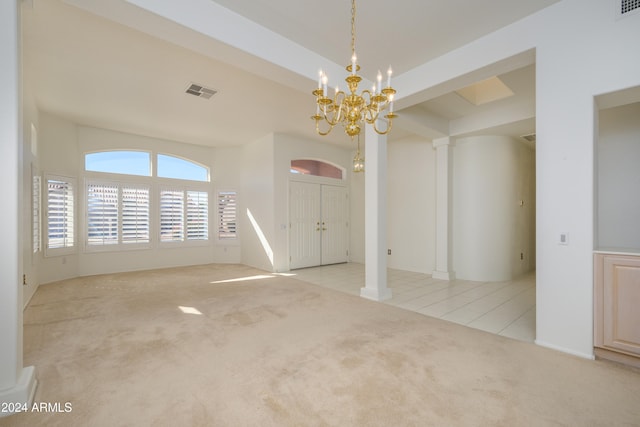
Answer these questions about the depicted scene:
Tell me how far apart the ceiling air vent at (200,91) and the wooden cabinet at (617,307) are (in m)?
4.90

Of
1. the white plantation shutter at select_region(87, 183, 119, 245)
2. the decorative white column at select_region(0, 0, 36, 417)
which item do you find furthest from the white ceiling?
the white plantation shutter at select_region(87, 183, 119, 245)

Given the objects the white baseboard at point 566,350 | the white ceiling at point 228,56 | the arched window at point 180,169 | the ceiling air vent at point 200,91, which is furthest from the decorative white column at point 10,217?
the arched window at point 180,169

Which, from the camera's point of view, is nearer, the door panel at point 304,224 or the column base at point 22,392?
the column base at point 22,392

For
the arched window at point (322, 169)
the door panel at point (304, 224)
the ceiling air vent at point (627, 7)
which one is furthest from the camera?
the arched window at point (322, 169)

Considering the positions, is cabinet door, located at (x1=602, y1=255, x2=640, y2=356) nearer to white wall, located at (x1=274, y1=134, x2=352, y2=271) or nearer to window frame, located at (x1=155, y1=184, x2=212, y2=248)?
white wall, located at (x1=274, y1=134, x2=352, y2=271)

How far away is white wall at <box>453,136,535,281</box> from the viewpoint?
5.40 m

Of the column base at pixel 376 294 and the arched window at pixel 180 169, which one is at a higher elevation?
the arched window at pixel 180 169

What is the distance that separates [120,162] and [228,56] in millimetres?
4996

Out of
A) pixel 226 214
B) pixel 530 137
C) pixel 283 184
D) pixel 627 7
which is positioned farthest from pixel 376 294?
pixel 226 214

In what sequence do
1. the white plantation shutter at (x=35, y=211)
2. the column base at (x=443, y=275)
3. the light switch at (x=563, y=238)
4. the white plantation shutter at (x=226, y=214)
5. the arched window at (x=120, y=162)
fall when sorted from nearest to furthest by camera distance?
the light switch at (x=563, y=238) < the white plantation shutter at (x=35, y=211) < the column base at (x=443, y=275) < the arched window at (x=120, y=162) < the white plantation shutter at (x=226, y=214)

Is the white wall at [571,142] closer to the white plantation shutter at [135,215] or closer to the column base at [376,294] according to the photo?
the column base at [376,294]

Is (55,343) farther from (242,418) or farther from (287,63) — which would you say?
(287,63)

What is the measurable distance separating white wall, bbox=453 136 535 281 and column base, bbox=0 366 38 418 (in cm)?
600

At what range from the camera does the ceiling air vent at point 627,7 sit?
219 cm
